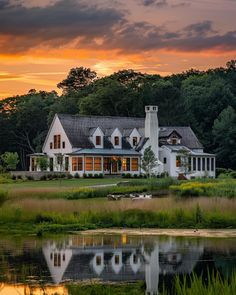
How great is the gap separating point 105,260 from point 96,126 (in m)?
69.4

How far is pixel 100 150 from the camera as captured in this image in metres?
89.6

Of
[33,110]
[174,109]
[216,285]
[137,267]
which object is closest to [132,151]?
[174,109]

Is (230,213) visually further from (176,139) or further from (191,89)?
(191,89)

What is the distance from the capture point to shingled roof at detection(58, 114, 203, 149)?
295 ft

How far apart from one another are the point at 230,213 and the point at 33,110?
90220mm

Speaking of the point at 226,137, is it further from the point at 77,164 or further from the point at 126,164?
the point at 77,164

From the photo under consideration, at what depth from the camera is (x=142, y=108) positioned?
113 m

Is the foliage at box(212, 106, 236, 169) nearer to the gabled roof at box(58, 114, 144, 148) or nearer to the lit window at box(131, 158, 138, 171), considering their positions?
the gabled roof at box(58, 114, 144, 148)

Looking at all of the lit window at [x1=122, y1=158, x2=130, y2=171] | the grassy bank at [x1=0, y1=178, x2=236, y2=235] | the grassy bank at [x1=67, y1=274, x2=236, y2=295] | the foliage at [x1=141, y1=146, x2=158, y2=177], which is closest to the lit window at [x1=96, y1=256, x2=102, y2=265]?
the grassy bank at [x1=67, y1=274, x2=236, y2=295]

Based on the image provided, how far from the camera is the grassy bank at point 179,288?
13273 mm

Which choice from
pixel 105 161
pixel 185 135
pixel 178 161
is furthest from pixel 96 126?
pixel 185 135

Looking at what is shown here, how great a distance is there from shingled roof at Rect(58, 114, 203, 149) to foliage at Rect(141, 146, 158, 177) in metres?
7.99

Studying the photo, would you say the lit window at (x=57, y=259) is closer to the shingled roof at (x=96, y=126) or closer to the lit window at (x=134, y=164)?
the shingled roof at (x=96, y=126)

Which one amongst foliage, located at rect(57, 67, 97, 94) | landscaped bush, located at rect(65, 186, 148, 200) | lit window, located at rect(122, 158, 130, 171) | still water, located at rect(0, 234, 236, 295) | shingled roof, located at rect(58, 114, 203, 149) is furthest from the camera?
foliage, located at rect(57, 67, 97, 94)
